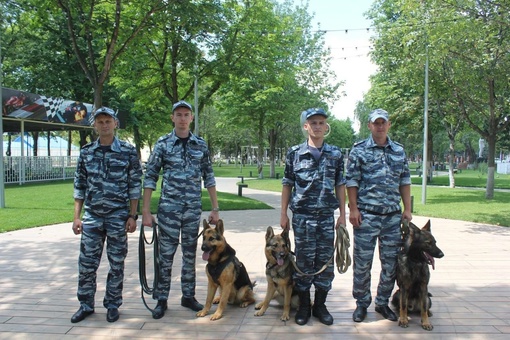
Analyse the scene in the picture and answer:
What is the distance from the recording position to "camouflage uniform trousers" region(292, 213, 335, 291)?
3.93 meters

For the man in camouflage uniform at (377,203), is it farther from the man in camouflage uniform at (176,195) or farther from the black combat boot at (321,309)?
the man in camouflage uniform at (176,195)

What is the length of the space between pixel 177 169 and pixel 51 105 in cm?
2057

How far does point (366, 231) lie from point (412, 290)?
762 millimetres

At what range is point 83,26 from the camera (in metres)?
A: 10.8

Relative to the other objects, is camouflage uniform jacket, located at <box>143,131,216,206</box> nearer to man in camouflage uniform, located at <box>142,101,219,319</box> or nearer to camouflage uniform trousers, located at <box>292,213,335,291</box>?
man in camouflage uniform, located at <box>142,101,219,319</box>

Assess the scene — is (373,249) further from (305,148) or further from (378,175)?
(305,148)

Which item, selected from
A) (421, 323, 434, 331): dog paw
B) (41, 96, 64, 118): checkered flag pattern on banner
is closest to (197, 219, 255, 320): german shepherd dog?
(421, 323, 434, 331): dog paw

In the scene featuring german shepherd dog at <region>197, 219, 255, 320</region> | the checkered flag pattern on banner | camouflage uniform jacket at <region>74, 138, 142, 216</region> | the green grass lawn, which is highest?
the checkered flag pattern on banner

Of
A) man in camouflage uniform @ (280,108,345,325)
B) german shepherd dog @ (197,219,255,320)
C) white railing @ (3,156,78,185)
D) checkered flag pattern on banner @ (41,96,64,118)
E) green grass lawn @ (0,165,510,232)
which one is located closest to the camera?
man in camouflage uniform @ (280,108,345,325)

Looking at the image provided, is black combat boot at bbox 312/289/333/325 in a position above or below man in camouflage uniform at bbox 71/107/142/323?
below

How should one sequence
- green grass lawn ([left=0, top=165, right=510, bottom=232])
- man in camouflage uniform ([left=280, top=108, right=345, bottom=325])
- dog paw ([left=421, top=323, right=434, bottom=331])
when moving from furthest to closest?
1. green grass lawn ([left=0, top=165, right=510, bottom=232])
2. man in camouflage uniform ([left=280, top=108, right=345, bottom=325])
3. dog paw ([left=421, top=323, right=434, bottom=331])

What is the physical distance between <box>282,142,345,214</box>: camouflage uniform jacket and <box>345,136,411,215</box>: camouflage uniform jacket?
7.4 inches

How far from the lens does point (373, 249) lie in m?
→ 4.06

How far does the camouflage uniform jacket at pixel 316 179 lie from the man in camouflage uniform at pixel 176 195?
1001 mm
